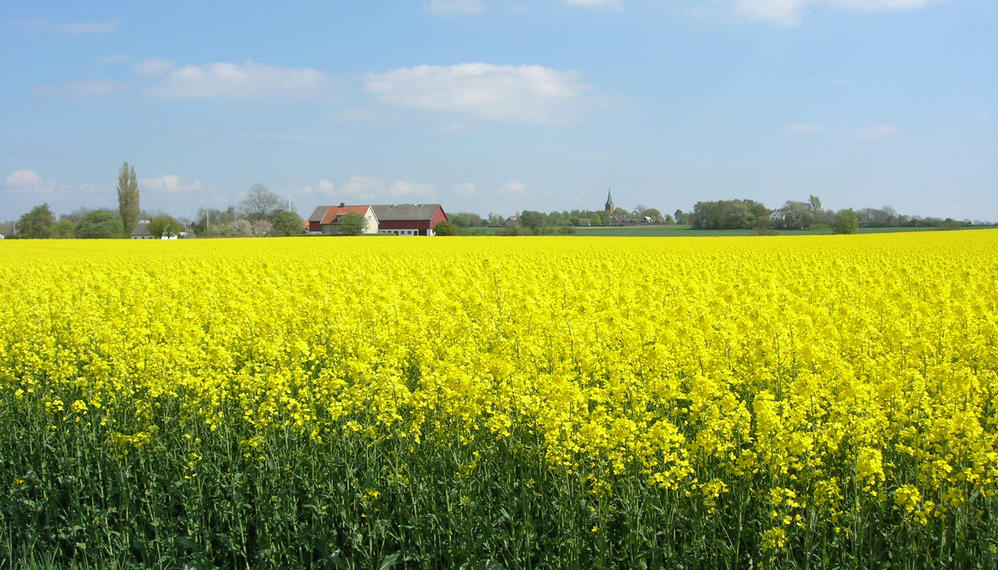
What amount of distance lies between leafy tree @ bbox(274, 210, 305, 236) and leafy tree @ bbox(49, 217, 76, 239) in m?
23.0

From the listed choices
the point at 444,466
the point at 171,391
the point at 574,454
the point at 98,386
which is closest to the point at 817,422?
the point at 574,454

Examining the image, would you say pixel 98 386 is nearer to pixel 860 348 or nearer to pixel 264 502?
pixel 264 502

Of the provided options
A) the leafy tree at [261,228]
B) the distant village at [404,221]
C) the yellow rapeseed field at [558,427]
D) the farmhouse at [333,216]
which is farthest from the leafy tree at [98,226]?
the yellow rapeseed field at [558,427]

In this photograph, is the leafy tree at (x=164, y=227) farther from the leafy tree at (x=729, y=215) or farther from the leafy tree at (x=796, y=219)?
the leafy tree at (x=796, y=219)

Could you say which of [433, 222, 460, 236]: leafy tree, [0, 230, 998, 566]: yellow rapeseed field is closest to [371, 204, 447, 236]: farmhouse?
[433, 222, 460, 236]: leafy tree

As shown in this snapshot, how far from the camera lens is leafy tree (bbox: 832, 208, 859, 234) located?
195 ft

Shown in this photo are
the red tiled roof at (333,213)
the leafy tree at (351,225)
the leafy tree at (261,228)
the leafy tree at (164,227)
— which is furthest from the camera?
the red tiled roof at (333,213)

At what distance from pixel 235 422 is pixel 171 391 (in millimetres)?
645

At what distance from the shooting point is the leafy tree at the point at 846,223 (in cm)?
5931

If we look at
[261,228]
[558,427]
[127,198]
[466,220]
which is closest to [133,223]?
[127,198]

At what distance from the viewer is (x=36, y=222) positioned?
256 feet

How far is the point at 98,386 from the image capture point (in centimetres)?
641

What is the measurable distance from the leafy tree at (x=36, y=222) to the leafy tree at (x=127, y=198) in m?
11.7

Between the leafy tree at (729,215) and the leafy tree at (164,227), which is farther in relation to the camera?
the leafy tree at (164,227)
